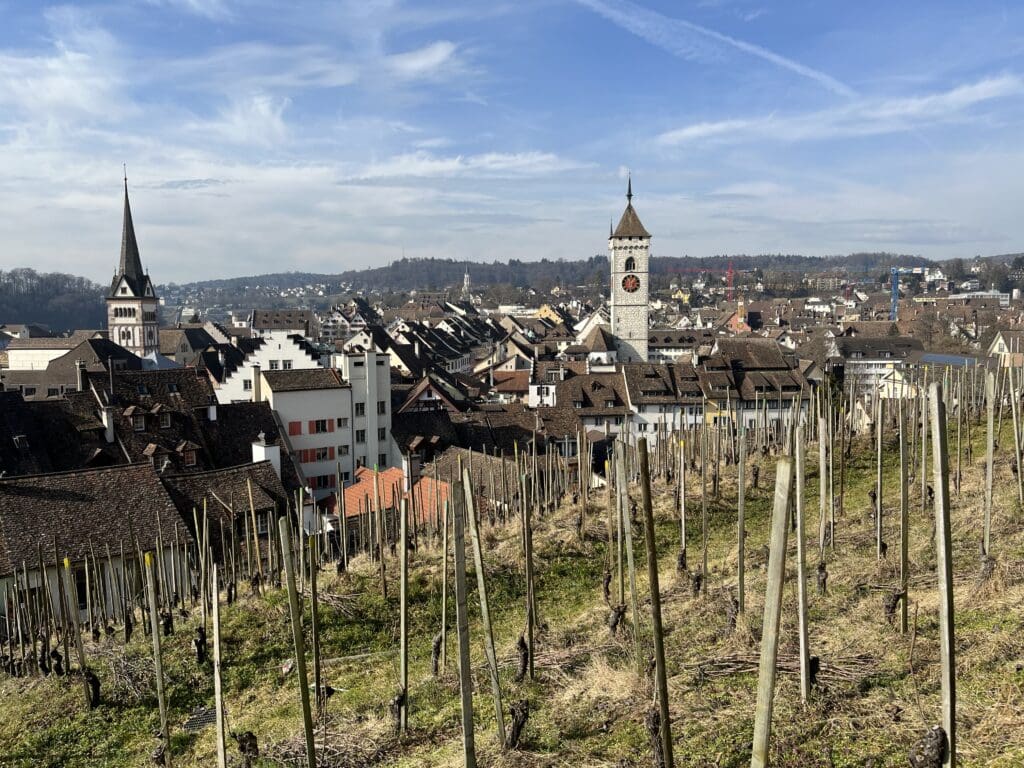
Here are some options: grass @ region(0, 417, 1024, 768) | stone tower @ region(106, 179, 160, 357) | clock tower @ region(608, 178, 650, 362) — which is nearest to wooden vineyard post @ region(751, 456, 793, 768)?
grass @ region(0, 417, 1024, 768)

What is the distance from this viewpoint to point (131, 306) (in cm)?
7356

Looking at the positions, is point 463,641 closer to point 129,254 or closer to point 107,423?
point 107,423

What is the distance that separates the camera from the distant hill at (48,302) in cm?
13875

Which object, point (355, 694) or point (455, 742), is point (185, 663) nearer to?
point (355, 694)

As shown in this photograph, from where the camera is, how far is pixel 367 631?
11.6m

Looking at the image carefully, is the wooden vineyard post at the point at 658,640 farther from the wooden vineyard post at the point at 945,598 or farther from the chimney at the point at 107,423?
the chimney at the point at 107,423

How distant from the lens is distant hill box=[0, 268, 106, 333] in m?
139

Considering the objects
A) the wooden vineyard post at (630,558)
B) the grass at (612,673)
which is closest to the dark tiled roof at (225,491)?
the grass at (612,673)

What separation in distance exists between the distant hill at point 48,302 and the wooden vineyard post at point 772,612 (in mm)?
153650

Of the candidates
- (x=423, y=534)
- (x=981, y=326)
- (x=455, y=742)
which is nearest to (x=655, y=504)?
(x=423, y=534)

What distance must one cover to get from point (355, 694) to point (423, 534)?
328 inches

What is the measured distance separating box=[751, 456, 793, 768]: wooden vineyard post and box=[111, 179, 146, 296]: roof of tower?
8008cm

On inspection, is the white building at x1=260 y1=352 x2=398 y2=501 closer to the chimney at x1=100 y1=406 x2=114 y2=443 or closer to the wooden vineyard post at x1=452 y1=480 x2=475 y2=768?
the chimney at x1=100 y1=406 x2=114 y2=443

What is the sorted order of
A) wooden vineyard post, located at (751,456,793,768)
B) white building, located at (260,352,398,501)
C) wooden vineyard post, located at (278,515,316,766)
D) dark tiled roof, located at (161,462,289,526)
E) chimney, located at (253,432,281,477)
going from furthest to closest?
1. white building, located at (260,352,398,501)
2. chimney, located at (253,432,281,477)
3. dark tiled roof, located at (161,462,289,526)
4. wooden vineyard post, located at (278,515,316,766)
5. wooden vineyard post, located at (751,456,793,768)
